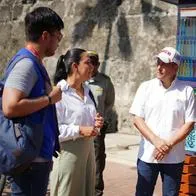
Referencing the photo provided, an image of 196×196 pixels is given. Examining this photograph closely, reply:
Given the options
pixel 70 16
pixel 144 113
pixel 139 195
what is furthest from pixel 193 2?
pixel 70 16

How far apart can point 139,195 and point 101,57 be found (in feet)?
25.7

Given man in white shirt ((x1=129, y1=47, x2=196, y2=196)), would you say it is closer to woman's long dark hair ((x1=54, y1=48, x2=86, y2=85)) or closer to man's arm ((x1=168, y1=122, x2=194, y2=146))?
man's arm ((x1=168, y1=122, x2=194, y2=146))

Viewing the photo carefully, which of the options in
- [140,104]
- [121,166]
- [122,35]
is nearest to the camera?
[140,104]

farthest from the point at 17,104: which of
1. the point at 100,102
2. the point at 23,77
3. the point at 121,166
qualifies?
the point at 121,166

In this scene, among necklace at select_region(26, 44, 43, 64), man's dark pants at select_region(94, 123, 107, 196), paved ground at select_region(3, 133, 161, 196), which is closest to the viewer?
necklace at select_region(26, 44, 43, 64)

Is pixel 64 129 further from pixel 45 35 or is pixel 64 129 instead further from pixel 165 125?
pixel 45 35

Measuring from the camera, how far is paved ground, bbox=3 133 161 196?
262 inches

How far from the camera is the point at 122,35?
11766mm

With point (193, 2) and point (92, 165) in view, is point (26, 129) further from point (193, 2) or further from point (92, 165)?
point (193, 2)

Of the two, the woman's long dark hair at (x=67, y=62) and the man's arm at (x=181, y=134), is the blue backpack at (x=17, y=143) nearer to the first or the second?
the woman's long dark hair at (x=67, y=62)

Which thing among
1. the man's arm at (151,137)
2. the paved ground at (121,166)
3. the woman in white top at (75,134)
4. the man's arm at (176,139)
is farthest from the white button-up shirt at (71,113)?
the paved ground at (121,166)

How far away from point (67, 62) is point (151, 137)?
3.15 feet

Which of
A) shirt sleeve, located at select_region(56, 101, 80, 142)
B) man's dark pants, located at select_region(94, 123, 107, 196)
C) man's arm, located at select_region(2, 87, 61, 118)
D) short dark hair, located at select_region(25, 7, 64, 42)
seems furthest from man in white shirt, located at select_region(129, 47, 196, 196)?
man's arm, located at select_region(2, 87, 61, 118)

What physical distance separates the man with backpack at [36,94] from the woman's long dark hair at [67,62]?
3.26ft
